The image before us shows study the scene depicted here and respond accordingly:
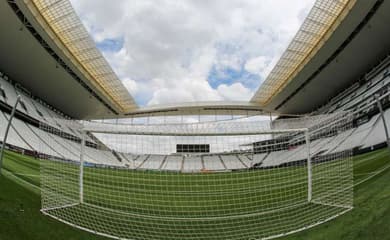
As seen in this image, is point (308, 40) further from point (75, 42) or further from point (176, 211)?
point (176, 211)

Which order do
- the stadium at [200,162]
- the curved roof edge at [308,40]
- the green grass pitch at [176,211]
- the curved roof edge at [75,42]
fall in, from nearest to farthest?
the green grass pitch at [176,211]
the stadium at [200,162]
the curved roof edge at [75,42]
the curved roof edge at [308,40]

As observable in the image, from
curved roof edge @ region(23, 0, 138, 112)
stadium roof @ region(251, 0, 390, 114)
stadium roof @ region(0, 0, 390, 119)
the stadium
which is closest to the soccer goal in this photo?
the stadium

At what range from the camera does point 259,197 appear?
1166 cm

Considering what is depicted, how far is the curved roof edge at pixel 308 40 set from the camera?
25531 millimetres

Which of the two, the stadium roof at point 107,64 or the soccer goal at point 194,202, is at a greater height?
the stadium roof at point 107,64

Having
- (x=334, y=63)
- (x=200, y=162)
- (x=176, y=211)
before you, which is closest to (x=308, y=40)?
(x=334, y=63)

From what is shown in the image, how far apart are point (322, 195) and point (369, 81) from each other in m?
26.3

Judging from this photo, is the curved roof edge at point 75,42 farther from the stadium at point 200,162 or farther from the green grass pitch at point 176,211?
the green grass pitch at point 176,211

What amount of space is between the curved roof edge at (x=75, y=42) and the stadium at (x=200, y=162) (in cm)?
13

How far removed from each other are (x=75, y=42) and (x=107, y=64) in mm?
4945

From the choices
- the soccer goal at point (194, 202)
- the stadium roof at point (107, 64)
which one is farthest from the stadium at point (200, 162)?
the stadium roof at point (107, 64)

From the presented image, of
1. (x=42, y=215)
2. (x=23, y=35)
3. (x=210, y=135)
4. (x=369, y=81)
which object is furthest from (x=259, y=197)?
(x=369, y=81)

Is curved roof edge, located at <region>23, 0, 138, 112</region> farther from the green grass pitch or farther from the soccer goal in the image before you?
the soccer goal

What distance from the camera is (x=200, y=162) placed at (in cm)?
1752
